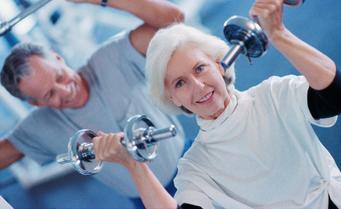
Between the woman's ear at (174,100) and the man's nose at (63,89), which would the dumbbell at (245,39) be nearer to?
the woman's ear at (174,100)

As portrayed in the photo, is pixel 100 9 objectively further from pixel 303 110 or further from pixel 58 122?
pixel 303 110

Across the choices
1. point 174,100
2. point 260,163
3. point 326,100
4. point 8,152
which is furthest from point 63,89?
point 326,100

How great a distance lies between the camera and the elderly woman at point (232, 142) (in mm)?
876

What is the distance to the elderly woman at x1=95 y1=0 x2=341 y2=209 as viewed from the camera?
88cm

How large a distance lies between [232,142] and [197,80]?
0.16 meters

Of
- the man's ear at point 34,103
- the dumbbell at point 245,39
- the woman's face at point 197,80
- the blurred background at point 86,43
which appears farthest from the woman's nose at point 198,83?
the man's ear at point 34,103

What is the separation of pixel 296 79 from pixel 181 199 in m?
0.36

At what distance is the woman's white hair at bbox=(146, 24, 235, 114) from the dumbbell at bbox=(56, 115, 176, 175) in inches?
4.5

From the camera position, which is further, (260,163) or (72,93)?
(72,93)

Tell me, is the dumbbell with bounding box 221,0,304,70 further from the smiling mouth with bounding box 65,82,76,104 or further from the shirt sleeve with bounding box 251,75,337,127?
the smiling mouth with bounding box 65,82,76,104

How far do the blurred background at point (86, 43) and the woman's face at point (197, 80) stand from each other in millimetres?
206

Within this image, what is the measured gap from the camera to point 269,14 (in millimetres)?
721

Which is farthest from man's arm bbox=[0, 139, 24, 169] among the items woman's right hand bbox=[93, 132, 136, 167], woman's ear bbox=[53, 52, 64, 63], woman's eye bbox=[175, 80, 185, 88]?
woman's eye bbox=[175, 80, 185, 88]

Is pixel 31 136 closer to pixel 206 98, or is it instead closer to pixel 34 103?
pixel 34 103
